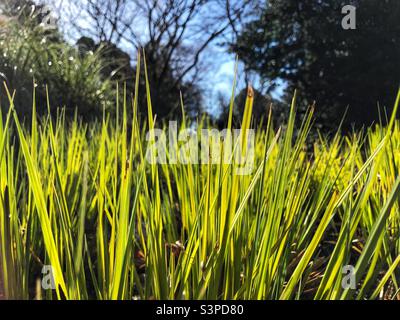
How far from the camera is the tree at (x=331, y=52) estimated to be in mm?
6367

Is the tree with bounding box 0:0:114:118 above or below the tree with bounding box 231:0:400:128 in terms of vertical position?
below

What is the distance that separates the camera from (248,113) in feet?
1.35

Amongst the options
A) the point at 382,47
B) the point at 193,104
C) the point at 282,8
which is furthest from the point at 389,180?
the point at 382,47

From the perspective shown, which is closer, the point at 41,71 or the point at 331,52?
the point at 41,71

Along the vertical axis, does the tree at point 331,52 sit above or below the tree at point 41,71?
above

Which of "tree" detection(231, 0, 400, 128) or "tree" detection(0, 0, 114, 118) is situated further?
"tree" detection(231, 0, 400, 128)

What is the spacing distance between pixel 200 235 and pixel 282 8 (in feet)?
21.2

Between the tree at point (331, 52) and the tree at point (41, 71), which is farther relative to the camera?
the tree at point (331, 52)

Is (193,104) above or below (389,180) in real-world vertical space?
above

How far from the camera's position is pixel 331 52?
22.1 feet

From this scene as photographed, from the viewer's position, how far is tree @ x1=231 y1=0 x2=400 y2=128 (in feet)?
20.9

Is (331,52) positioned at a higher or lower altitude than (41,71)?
higher

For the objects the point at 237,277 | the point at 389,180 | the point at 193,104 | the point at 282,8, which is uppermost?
the point at 282,8
